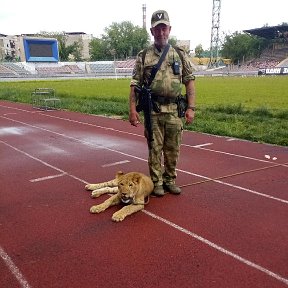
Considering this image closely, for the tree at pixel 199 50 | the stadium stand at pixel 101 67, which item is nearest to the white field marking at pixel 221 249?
the stadium stand at pixel 101 67

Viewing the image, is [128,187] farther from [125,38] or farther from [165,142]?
[125,38]

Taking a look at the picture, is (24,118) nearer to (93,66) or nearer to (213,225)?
(213,225)

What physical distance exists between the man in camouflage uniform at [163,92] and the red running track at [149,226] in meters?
0.54

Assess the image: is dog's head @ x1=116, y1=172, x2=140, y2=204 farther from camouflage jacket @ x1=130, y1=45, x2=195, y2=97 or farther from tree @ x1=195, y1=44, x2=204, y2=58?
tree @ x1=195, y1=44, x2=204, y2=58

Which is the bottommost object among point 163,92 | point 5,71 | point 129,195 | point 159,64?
point 5,71

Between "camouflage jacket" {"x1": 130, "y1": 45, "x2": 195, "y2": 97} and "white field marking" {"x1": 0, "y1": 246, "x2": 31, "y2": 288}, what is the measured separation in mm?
2689

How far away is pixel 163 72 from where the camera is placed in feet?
15.4

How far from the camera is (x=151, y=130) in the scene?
488 cm

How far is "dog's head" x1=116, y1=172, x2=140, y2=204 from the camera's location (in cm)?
438

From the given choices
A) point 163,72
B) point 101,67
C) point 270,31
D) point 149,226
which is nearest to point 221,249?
point 149,226

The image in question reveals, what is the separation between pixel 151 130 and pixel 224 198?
4.69ft

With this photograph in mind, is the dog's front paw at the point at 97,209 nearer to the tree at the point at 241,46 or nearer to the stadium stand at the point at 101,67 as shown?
the stadium stand at the point at 101,67

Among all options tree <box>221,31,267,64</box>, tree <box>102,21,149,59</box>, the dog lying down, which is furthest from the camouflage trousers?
tree <box>102,21,149,59</box>

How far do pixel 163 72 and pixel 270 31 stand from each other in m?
78.9
